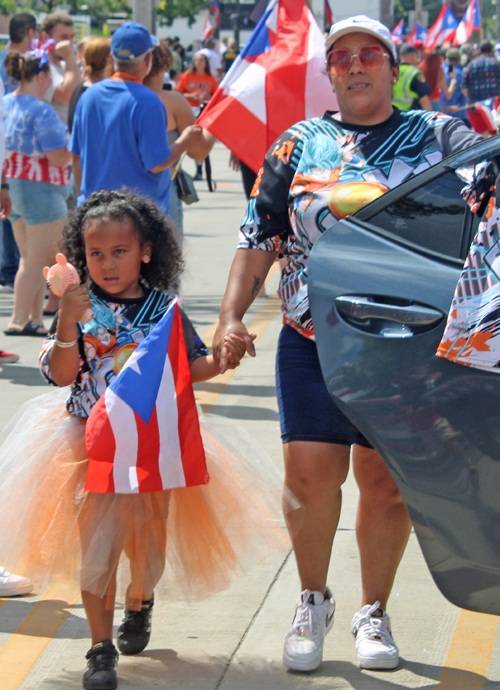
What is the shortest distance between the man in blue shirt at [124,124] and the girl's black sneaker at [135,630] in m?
3.13

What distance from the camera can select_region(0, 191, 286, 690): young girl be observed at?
2.85 meters

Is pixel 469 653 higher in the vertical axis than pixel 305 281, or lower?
lower

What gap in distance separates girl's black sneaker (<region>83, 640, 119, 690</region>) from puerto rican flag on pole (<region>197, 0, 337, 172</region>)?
3.51 metres

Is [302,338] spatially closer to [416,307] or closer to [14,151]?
[416,307]

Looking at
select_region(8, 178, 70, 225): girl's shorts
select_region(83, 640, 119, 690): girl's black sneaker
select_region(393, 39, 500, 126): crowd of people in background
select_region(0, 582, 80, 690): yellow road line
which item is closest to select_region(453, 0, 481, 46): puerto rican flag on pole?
select_region(393, 39, 500, 126): crowd of people in background

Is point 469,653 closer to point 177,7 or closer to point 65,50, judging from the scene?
point 65,50

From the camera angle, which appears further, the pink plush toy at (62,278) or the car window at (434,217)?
the pink plush toy at (62,278)

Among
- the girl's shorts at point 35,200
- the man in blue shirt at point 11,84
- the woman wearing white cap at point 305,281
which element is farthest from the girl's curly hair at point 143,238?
the man in blue shirt at point 11,84

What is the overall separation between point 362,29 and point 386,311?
110cm

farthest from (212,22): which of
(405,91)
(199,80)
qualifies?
(405,91)

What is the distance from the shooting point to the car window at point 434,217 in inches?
104

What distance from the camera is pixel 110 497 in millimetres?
2832

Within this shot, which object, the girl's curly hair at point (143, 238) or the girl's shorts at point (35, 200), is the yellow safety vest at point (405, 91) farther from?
the girl's curly hair at point (143, 238)

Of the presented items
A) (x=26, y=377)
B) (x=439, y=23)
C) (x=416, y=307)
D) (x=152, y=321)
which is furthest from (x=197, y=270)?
(x=439, y=23)
